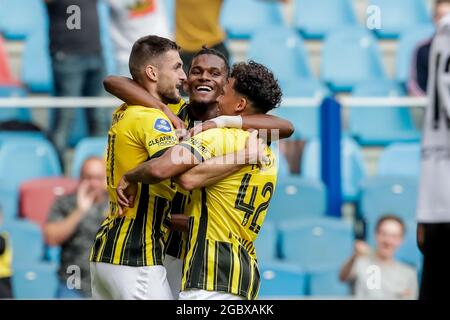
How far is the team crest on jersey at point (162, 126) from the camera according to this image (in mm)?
4672

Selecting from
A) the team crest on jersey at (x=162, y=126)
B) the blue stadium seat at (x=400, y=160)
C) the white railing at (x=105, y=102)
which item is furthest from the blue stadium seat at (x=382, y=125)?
the team crest on jersey at (x=162, y=126)

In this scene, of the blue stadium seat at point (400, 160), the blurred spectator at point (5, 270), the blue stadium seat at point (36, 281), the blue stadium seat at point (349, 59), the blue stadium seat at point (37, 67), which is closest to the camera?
the blurred spectator at point (5, 270)

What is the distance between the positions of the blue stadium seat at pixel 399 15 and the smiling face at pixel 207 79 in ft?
13.7

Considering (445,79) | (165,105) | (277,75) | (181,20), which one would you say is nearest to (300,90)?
(277,75)

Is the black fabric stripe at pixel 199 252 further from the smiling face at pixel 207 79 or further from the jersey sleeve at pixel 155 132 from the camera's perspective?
the smiling face at pixel 207 79

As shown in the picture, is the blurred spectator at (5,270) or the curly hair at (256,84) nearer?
the curly hair at (256,84)

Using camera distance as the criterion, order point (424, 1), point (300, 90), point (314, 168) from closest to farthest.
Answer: point (314, 168), point (300, 90), point (424, 1)

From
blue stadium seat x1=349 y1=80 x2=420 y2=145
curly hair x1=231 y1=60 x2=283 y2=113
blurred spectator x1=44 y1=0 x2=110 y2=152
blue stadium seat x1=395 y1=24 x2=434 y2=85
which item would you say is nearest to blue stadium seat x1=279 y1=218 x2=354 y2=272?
blue stadium seat x1=349 y1=80 x2=420 y2=145

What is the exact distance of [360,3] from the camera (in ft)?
30.8

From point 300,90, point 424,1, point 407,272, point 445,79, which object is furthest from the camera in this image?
point 424,1

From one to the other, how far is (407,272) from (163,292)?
8.18 ft

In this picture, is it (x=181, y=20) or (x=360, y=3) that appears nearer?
(x=181, y=20)

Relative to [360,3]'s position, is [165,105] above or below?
below
